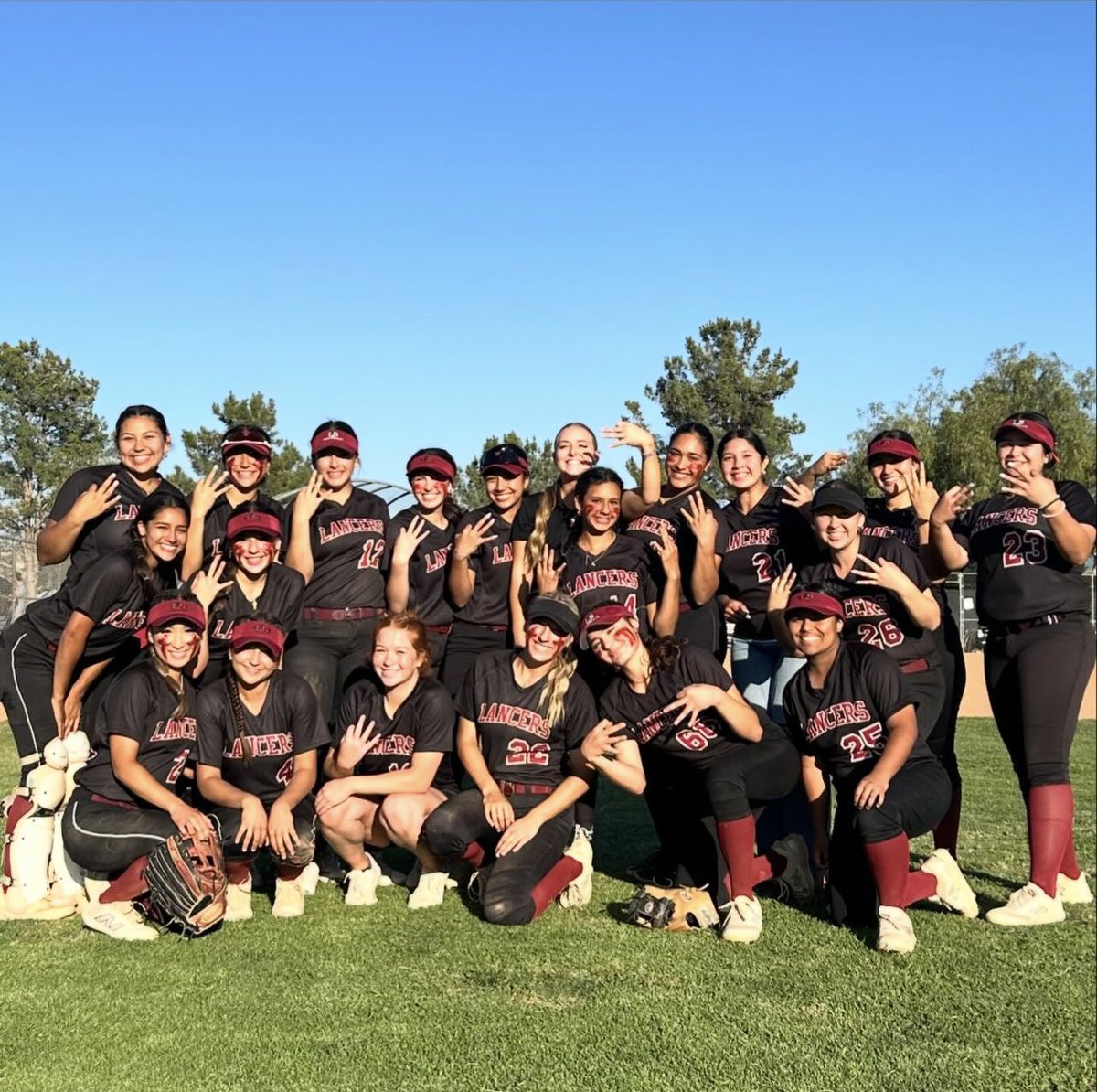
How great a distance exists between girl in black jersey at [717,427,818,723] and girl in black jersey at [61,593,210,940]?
266 centimetres

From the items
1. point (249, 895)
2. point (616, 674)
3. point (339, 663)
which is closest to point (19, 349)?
point (339, 663)

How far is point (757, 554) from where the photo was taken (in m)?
5.57

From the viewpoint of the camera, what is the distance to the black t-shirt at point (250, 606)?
5211mm

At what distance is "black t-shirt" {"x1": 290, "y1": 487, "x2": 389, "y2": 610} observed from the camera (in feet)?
18.2

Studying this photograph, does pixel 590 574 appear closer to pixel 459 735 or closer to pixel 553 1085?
pixel 459 735

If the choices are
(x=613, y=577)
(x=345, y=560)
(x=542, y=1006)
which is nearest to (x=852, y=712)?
(x=613, y=577)

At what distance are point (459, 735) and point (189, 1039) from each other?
1.96 metres

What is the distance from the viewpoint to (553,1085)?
3162 mm

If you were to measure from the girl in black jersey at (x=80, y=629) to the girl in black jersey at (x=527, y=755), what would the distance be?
1.61 m

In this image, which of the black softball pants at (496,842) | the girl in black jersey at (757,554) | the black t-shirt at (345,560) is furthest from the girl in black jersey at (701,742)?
the black t-shirt at (345,560)

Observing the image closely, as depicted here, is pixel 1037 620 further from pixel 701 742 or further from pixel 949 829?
pixel 701 742

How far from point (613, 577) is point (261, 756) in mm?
1851

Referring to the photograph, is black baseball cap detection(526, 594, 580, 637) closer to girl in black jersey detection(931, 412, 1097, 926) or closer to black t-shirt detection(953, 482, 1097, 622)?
girl in black jersey detection(931, 412, 1097, 926)

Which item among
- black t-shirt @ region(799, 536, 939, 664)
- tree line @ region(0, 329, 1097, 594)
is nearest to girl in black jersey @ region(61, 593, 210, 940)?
black t-shirt @ region(799, 536, 939, 664)
